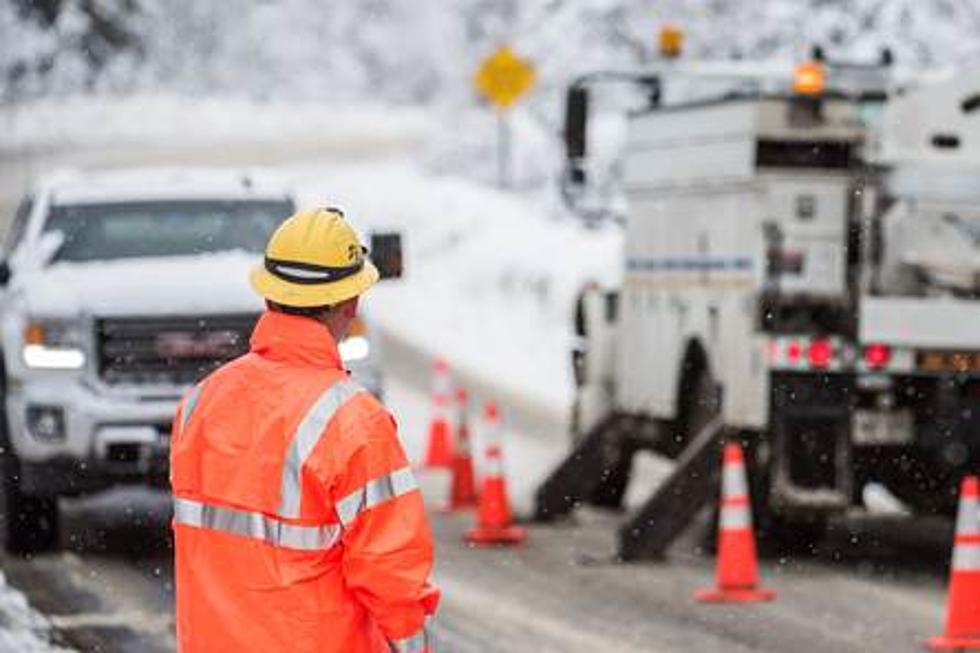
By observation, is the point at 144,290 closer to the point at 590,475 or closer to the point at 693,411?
the point at 693,411

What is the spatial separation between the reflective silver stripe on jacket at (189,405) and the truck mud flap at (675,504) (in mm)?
8264

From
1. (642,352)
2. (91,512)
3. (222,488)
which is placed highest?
(222,488)

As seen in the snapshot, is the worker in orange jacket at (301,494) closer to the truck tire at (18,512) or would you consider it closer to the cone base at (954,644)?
the cone base at (954,644)

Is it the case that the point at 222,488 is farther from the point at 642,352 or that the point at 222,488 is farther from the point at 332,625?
the point at 642,352

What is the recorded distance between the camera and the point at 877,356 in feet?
42.5

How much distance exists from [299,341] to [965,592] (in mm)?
6029

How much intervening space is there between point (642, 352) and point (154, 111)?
66846mm

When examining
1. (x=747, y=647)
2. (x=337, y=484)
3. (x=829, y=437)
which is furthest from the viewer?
(x=829, y=437)

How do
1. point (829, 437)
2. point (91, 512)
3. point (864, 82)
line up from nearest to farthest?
1. point (829, 437)
2. point (864, 82)
3. point (91, 512)

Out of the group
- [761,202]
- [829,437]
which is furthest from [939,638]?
[761,202]

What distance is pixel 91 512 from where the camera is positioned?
611 inches

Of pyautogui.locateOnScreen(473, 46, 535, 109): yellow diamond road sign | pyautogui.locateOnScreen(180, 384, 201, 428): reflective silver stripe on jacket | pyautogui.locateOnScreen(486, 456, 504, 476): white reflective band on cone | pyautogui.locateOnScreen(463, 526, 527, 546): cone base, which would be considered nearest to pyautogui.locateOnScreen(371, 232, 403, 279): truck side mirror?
pyautogui.locateOnScreen(180, 384, 201, 428): reflective silver stripe on jacket

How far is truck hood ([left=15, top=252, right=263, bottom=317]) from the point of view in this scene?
12773 millimetres

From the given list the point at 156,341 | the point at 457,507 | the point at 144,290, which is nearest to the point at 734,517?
the point at 156,341
